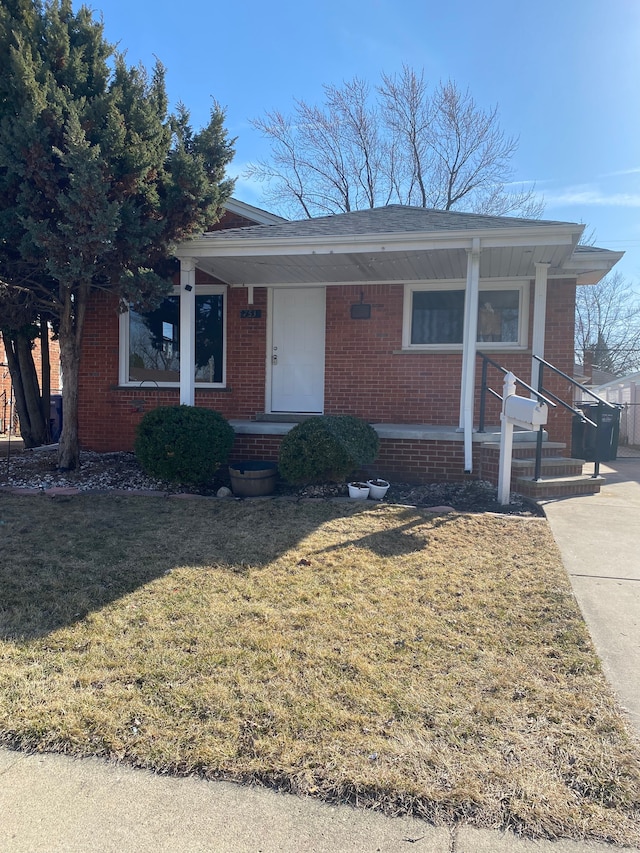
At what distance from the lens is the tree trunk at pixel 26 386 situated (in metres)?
8.79

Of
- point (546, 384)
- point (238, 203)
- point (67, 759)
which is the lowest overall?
point (67, 759)

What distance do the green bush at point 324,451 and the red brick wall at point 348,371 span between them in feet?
7.63

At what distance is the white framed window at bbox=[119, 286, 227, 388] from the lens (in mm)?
9406

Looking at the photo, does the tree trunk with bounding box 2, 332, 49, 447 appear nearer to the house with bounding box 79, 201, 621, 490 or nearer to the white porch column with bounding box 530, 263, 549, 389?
the house with bounding box 79, 201, 621, 490

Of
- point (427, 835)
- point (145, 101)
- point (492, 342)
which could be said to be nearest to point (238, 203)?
point (145, 101)

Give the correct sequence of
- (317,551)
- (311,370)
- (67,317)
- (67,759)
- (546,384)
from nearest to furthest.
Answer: (67,759) → (317,551) → (67,317) → (546,384) → (311,370)

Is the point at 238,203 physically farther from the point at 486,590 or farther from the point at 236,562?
the point at 486,590

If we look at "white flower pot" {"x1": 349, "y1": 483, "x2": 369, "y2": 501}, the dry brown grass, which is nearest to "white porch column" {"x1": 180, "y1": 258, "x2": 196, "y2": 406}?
"white flower pot" {"x1": 349, "y1": 483, "x2": 369, "y2": 501}

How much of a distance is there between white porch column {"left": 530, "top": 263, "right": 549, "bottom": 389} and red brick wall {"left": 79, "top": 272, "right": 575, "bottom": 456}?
0.29m

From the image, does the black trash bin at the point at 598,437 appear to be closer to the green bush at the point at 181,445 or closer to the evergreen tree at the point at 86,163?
the green bush at the point at 181,445

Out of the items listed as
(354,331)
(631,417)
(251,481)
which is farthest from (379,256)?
(631,417)

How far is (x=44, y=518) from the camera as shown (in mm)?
5535

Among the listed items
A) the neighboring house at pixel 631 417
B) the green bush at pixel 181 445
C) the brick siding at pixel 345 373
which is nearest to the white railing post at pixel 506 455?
the brick siding at pixel 345 373

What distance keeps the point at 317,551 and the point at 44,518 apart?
282cm
